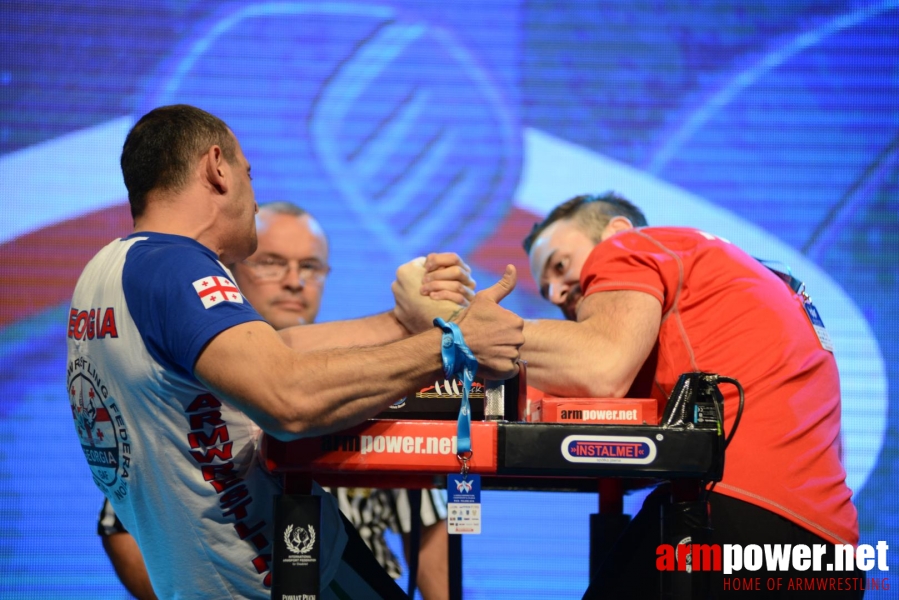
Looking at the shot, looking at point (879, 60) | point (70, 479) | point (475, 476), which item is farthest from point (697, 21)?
point (70, 479)

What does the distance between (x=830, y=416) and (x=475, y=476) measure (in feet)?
2.77

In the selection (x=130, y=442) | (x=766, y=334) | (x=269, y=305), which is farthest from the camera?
(x=269, y=305)

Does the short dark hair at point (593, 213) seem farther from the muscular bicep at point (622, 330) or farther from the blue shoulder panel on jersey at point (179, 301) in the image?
the blue shoulder panel on jersey at point (179, 301)

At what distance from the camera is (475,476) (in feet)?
4.33

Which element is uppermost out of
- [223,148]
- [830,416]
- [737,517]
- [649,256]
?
[223,148]

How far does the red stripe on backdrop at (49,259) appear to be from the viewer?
3275 mm

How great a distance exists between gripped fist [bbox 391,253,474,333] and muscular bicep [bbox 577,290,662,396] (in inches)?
16.6

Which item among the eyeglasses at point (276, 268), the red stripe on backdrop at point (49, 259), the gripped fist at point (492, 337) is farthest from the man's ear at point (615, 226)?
the red stripe on backdrop at point (49, 259)

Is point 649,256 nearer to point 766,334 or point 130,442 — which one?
point 766,334

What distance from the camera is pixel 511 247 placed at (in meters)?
3.45

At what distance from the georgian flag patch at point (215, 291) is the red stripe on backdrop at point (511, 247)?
83.7 inches

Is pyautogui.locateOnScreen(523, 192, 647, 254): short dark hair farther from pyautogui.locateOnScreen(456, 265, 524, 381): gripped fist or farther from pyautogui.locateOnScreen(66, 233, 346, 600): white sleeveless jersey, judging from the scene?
pyautogui.locateOnScreen(66, 233, 346, 600): white sleeveless jersey

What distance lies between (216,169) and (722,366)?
1.05 m

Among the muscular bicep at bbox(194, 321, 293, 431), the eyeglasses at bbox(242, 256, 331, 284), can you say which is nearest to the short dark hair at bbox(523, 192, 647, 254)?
the eyeglasses at bbox(242, 256, 331, 284)
